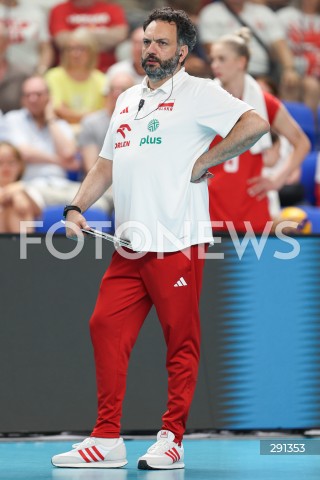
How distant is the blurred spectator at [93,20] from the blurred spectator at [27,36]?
0.12m

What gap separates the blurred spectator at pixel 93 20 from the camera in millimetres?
10641

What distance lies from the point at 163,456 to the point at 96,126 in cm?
467

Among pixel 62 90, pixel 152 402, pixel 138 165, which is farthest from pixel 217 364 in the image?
pixel 62 90

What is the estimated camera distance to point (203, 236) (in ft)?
17.9

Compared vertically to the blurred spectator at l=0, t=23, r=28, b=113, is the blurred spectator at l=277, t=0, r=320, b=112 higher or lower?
higher

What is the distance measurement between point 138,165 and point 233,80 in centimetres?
205

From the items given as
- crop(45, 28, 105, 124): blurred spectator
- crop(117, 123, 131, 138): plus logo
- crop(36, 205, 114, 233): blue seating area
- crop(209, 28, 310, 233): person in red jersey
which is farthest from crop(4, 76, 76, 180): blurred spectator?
crop(117, 123, 131, 138): plus logo

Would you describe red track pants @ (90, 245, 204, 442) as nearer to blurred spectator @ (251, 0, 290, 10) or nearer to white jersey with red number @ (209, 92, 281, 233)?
white jersey with red number @ (209, 92, 281, 233)

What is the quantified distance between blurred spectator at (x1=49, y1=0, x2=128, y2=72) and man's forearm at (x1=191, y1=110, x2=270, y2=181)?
→ 5.54m

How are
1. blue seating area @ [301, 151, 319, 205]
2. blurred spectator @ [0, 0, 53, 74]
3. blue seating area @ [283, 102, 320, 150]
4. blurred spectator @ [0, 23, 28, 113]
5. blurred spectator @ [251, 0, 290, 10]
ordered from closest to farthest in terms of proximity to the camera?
blue seating area @ [301, 151, 319, 205] → blurred spectator @ [0, 23, 28, 113] → blue seating area @ [283, 102, 320, 150] → blurred spectator @ [0, 0, 53, 74] → blurred spectator @ [251, 0, 290, 10]

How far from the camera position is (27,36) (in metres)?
10.6

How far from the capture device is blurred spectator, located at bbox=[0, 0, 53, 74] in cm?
1055

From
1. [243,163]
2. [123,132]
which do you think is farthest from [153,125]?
[243,163]

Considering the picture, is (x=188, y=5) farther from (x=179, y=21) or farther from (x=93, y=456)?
(x=93, y=456)
